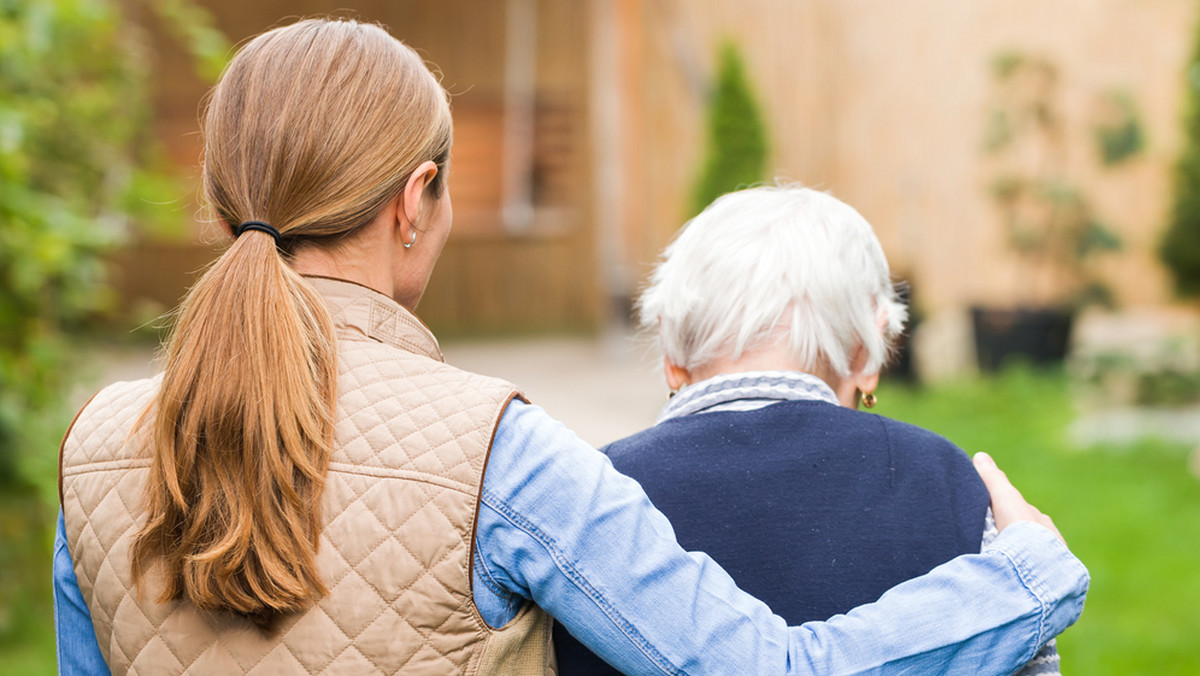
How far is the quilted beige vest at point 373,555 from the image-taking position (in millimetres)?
1138

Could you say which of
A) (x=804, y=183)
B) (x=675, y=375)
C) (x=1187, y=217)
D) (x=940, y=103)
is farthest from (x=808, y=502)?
(x=1187, y=217)

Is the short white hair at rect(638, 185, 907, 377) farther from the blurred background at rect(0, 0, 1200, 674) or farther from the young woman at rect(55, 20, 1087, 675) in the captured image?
the blurred background at rect(0, 0, 1200, 674)

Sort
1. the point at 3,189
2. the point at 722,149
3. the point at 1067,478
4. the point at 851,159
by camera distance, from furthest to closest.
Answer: the point at 851,159 < the point at 722,149 < the point at 1067,478 < the point at 3,189

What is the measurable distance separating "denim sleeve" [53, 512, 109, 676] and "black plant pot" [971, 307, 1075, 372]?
775cm

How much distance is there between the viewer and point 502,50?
11961 mm

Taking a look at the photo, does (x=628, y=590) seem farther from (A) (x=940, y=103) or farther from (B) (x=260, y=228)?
(A) (x=940, y=103)

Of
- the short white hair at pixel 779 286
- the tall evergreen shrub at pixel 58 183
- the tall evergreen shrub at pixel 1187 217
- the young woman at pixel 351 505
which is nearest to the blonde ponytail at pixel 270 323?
the young woman at pixel 351 505

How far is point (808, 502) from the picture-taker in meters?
1.45

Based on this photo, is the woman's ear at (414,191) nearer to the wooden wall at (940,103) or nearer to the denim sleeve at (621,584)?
the denim sleeve at (621,584)

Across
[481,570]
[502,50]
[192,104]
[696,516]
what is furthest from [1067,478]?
[192,104]

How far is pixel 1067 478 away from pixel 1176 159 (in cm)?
644

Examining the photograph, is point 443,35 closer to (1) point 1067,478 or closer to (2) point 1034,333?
(2) point 1034,333

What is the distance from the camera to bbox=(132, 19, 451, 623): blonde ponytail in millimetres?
1128

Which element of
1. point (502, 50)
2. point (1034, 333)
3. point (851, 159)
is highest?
point (502, 50)
